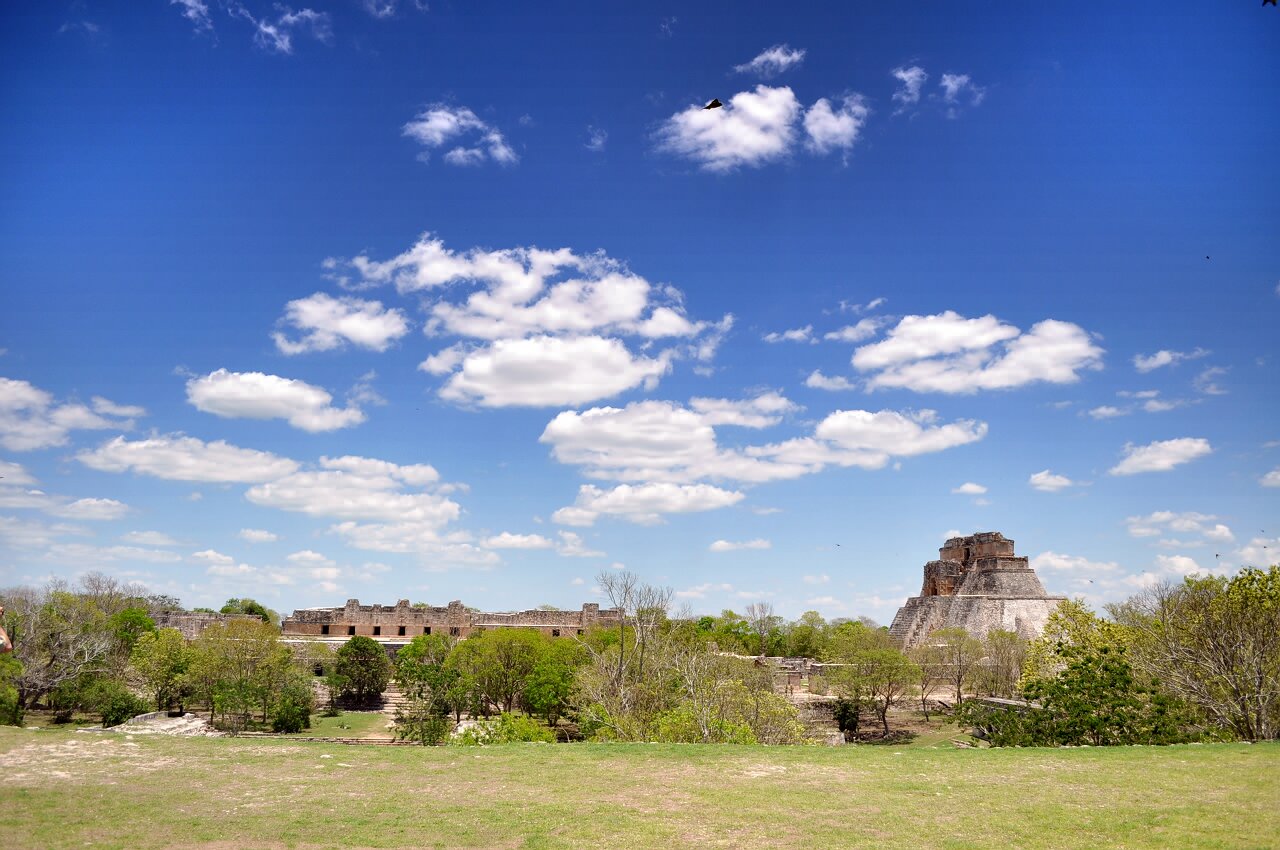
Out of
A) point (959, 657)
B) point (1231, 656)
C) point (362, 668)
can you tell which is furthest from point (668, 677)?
point (959, 657)

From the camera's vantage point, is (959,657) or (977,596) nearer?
(959,657)

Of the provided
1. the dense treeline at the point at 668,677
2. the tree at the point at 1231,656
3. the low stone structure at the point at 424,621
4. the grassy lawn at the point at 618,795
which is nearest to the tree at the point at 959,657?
the dense treeline at the point at 668,677

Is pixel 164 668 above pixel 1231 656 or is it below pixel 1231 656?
below

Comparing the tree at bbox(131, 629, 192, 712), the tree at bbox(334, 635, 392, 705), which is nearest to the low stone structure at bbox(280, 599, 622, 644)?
the tree at bbox(334, 635, 392, 705)

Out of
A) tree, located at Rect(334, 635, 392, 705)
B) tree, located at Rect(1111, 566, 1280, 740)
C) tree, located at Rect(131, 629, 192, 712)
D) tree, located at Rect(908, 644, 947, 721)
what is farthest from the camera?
tree, located at Rect(908, 644, 947, 721)

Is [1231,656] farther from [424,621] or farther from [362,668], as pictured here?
[424,621]

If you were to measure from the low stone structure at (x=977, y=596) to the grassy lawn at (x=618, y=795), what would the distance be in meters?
39.7

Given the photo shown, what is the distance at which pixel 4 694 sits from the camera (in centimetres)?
2522

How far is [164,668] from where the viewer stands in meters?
35.1

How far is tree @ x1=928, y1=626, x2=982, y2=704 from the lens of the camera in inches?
1661

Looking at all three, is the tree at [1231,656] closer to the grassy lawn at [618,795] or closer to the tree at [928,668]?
the grassy lawn at [618,795]

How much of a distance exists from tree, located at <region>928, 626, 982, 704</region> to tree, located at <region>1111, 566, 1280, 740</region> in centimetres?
2415

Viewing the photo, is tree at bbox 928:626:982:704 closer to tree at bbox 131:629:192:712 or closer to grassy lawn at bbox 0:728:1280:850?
grassy lawn at bbox 0:728:1280:850

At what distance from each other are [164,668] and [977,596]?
1854 inches
